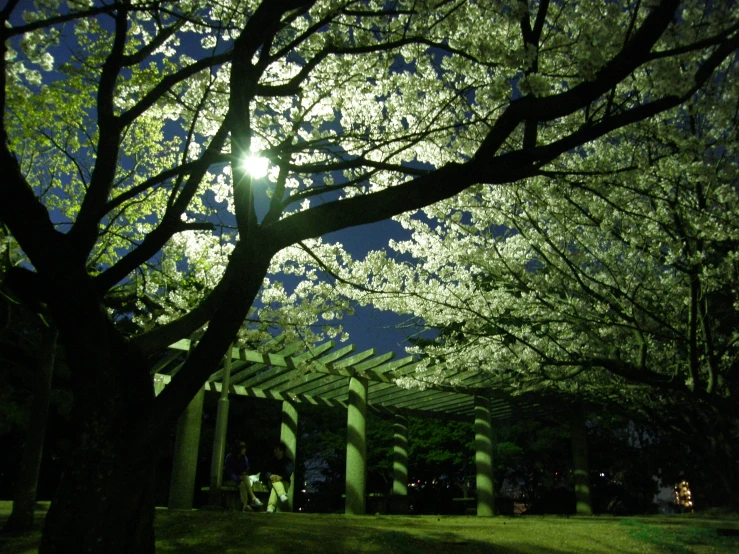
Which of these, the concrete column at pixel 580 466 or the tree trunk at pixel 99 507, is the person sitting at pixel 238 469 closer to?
the tree trunk at pixel 99 507

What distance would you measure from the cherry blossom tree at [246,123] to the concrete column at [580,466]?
10.8m

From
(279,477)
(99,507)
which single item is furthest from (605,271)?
(99,507)

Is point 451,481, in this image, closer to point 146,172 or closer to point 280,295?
point 280,295

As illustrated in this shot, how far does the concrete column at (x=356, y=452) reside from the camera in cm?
1189

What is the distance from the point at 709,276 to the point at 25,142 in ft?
28.7

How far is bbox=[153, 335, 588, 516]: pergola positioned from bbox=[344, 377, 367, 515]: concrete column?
2cm

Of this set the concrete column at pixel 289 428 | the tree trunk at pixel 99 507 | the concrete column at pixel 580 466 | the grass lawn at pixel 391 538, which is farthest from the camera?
the concrete column at pixel 580 466

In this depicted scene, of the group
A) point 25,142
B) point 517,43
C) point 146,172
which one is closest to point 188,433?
point 146,172

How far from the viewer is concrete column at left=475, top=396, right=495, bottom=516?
13336mm

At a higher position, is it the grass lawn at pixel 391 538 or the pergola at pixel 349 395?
the pergola at pixel 349 395

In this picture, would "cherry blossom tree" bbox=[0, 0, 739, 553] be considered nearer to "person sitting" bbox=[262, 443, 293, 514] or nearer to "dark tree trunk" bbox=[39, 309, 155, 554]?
"dark tree trunk" bbox=[39, 309, 155, 554]

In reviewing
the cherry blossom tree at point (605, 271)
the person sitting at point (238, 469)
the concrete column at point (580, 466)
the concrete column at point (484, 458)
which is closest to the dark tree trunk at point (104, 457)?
the cherry blossom tree at point (605, 271)

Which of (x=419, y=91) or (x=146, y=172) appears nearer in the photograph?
(x=419, y=91)

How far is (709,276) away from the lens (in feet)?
23.7
